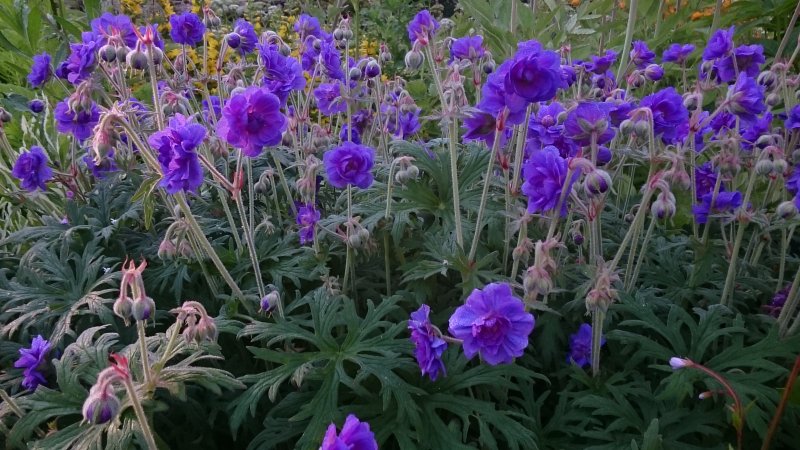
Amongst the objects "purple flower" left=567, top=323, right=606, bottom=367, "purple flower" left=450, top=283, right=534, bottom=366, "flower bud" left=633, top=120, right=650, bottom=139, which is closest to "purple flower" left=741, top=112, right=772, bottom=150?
"flower bud" left=633, top=120, right=650, bottom=139

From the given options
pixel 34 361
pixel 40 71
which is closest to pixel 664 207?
pixel 34 361

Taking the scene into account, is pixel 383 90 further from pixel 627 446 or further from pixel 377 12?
pixel 377 12

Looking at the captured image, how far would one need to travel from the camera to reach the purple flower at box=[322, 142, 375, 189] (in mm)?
1828

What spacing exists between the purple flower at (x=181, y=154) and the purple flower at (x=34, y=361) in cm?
57

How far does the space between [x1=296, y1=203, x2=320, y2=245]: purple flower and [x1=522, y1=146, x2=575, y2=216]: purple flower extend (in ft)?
2.24

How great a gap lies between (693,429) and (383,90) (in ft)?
6.35

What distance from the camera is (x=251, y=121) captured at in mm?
1587

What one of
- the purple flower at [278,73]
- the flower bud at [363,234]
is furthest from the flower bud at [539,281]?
the purple flower at [278,73]

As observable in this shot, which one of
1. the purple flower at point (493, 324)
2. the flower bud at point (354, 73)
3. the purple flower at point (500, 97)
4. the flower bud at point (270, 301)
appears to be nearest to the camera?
the purple flower at point (493, 324)

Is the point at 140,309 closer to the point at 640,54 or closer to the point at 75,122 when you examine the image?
the point at 75,122

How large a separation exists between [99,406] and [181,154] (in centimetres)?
61

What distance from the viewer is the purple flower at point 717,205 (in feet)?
6.42

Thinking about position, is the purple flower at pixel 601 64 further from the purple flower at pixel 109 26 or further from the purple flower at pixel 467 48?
the purple flower at pixel 109 26

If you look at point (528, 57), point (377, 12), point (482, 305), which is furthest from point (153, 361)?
point (377, 12)
